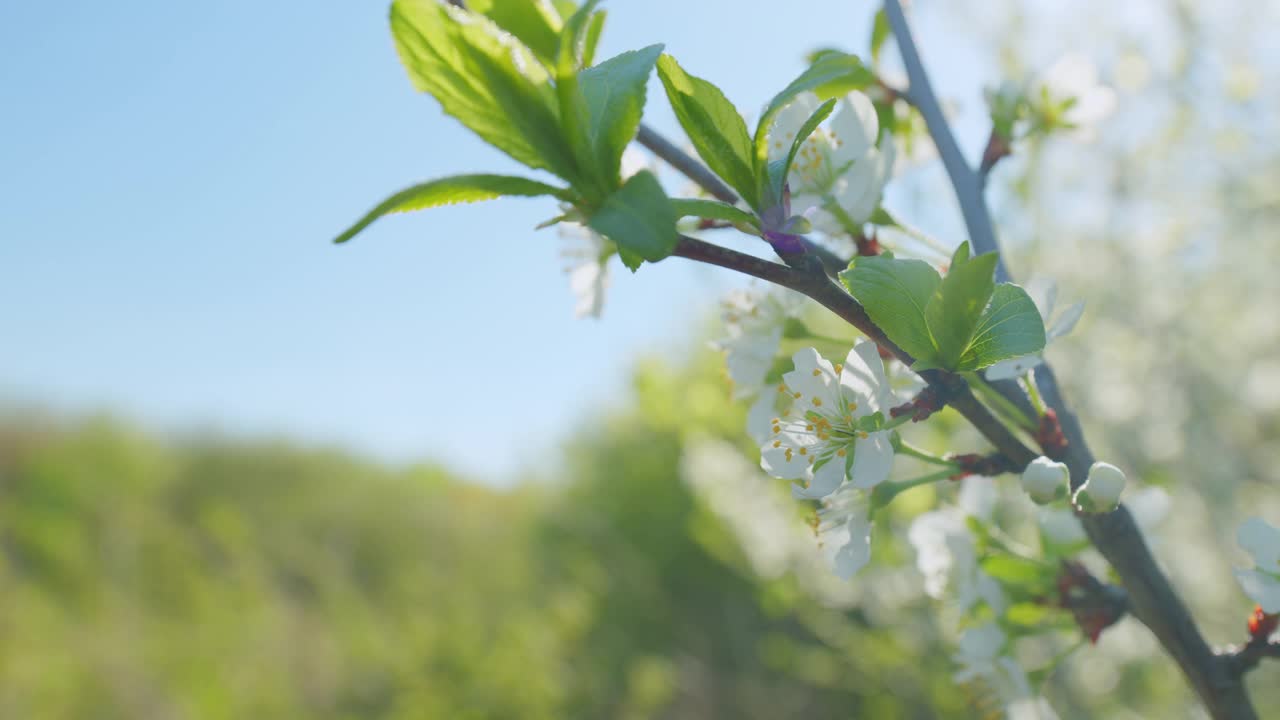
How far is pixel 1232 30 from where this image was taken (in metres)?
1.60

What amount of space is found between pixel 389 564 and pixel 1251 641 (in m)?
4.18

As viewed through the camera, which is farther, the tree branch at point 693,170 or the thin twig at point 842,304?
the tree branch at point 693,170

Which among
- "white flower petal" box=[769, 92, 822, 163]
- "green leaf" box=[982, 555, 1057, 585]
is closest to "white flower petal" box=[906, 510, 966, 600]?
"green leaf" box=[982, 555, 1057, 585]

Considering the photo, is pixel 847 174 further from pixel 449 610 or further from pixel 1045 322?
pixel 449 610

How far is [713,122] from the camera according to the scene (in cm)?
27

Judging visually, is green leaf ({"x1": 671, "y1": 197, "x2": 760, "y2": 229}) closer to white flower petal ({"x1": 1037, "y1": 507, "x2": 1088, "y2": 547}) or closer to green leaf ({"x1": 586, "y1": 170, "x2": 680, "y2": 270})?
green leaf ({"x1": 586, "y1": 170, "x2": 680, "y2": 270})

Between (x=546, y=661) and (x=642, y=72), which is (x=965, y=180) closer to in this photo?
(x=642, y=72)

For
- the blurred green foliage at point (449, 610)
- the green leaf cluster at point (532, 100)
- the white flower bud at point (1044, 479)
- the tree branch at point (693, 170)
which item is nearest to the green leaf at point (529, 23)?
the green leaf cluster at point (532, 100)

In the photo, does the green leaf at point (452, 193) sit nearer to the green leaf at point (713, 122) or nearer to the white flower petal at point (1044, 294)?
the green leaf at point (713, 122)

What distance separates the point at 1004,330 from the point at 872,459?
0.06 metres

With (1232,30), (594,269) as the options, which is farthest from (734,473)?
(1232,30)

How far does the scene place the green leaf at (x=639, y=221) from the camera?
22 centimetres

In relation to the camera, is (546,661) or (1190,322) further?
(546,661)

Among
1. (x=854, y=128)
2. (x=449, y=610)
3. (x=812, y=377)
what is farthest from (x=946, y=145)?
(x=449, y=610)
